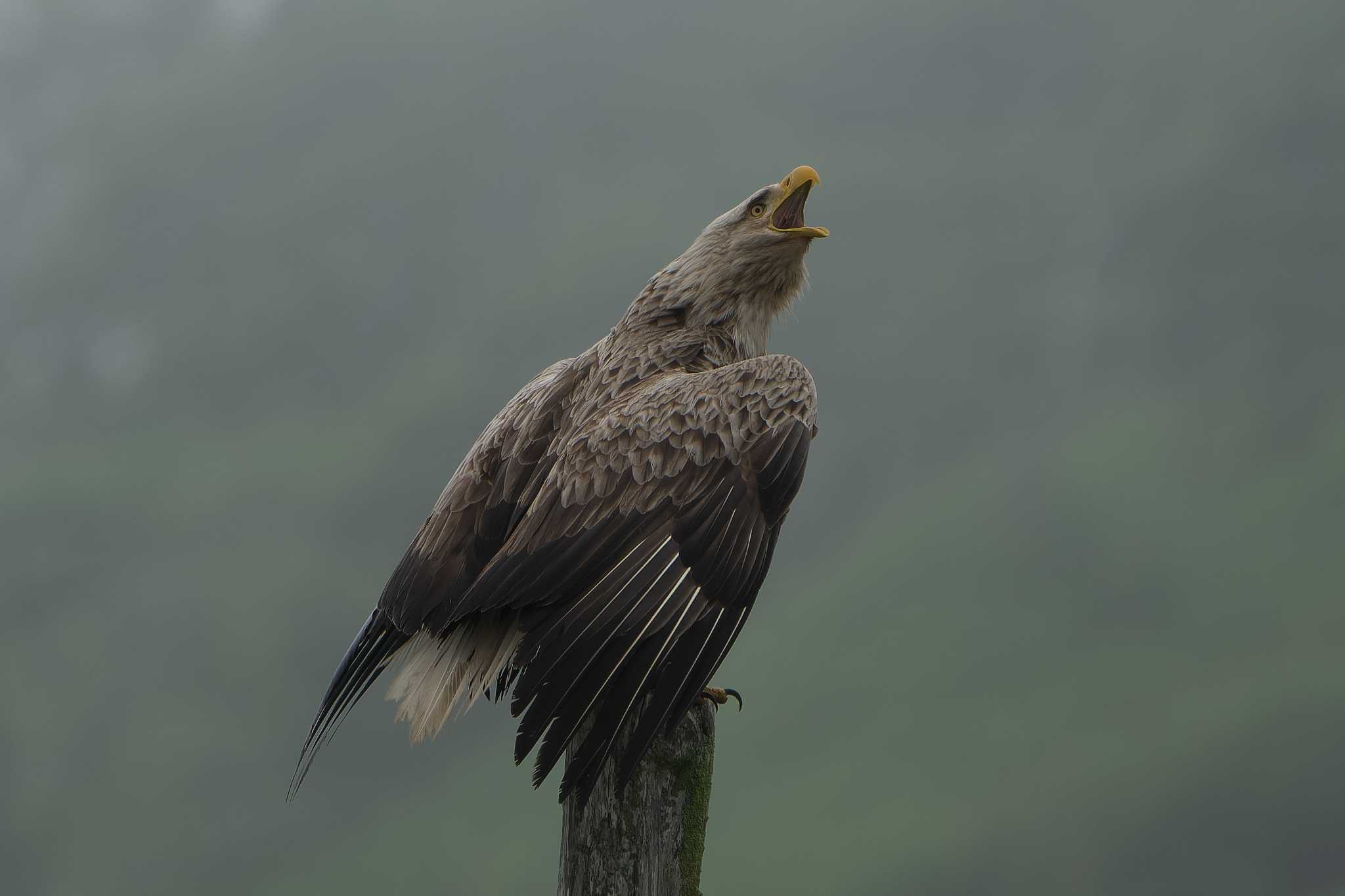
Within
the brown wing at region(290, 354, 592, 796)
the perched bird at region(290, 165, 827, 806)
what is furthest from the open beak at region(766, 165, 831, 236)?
the brown wing at region(290, 354, 592, 796)

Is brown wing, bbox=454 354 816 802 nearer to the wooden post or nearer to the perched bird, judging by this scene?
the perched bird

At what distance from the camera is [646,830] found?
229 inches

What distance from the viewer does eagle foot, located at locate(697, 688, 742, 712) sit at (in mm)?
6383

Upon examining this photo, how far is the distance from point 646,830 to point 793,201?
4.14 meters

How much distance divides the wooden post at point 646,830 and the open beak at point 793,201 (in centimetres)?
348

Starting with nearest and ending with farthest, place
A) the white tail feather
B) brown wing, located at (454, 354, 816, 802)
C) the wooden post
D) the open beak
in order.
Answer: brown wing, located at (454, 354, 816, 802), the wooden post, the white tail feather, the open beak

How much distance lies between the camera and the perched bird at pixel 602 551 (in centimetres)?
541

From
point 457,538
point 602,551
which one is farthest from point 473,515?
point 602,551

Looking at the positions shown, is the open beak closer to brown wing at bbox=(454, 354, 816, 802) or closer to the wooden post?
brown wing at bbox=(454, 354, 816, 802)

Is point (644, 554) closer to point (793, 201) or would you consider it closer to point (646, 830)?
point (646, 830)

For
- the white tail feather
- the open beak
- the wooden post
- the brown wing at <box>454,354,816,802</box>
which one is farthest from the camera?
the open beak

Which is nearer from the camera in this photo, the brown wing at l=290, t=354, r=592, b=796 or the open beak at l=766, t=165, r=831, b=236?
the brown wing at l=290, t=354, r=592, b=796

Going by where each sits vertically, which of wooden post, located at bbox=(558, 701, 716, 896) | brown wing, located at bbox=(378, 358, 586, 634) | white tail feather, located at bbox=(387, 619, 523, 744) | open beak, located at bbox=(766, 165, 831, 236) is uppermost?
open beak, located at bbox=(766, 165, 831, 236)

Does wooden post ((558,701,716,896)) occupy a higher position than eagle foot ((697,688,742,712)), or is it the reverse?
eagle foot ((697,688,742,712))
